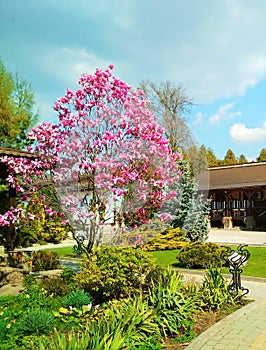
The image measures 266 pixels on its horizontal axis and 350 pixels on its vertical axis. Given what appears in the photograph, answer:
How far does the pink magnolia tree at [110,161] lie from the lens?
204 inches

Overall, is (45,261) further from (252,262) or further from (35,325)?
(252,262)

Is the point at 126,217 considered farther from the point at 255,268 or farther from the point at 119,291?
the point at 255,268

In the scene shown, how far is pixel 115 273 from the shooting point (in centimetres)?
607

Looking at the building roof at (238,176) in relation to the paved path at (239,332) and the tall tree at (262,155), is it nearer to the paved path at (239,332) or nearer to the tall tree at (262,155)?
the tall tree at (262,155)

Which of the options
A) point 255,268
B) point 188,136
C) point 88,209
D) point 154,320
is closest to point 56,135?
point 88,209

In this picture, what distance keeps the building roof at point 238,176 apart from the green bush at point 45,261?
1908 cm

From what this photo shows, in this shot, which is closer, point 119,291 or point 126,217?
point 126,217

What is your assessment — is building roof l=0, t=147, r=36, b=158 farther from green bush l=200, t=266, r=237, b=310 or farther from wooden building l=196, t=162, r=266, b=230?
wooden building l=196, t=162, r=266, b=230

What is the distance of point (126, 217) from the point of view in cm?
556

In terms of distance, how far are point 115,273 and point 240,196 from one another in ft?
80.0

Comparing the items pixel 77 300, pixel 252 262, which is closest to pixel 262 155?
pixel 252 262

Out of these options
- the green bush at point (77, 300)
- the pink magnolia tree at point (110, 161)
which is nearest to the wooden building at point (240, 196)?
the pink magnolia tree at point (110, 161)

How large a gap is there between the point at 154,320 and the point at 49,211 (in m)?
3.32

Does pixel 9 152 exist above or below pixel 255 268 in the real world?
above
